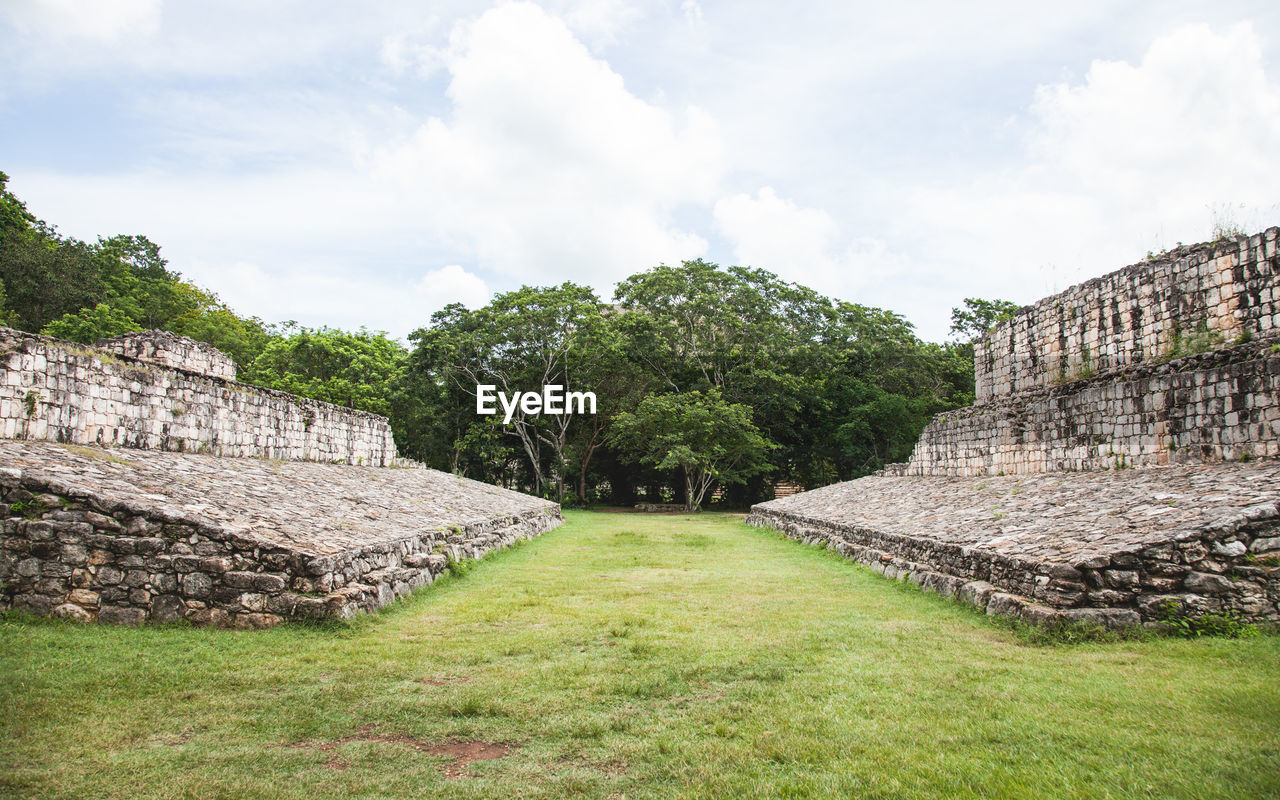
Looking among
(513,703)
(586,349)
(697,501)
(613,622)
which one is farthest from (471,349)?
(513,703)

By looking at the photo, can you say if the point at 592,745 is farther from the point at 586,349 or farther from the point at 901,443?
the point at 901,443

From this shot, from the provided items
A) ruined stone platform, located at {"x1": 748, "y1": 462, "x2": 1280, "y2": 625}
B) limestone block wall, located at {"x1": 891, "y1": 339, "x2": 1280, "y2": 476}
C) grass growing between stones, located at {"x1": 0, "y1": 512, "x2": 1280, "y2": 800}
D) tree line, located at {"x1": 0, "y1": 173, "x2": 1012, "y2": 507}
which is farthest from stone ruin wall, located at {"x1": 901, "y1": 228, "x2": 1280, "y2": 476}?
tree line, located at {"x1": 0, "y1": 173, "x2": 1012, "y2": 507}

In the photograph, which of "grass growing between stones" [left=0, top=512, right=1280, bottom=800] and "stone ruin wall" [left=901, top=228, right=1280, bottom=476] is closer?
"grass growing between stones" [left=0, top=512, right=1280, bottom=800]

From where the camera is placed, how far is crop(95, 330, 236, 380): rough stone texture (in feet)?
40.6

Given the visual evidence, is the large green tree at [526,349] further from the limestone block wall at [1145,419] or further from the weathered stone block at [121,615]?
the weathered stone block at [121,615]

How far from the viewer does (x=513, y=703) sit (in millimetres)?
4418

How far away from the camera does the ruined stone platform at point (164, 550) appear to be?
580 cm

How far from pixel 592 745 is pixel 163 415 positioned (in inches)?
383

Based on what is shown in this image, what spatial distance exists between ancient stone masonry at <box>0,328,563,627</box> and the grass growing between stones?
0.38 meters

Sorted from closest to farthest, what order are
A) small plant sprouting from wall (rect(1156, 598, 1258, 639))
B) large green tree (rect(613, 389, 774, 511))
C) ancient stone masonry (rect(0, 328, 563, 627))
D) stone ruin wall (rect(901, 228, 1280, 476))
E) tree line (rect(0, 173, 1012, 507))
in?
small plant sprouting from wall (rect(1156, 598, 1258, 639)) → ancient stone masonry (rect(0, 328, 563, 627)) → stone ruin wall (rect(901, 228, 1280, 476)) → large green tree (rect(613, 389, 774, 511)) → tree line (rect(0, 173, 1012, 507))

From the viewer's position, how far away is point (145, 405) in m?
10.1

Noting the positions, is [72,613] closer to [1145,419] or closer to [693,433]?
[1145,419]

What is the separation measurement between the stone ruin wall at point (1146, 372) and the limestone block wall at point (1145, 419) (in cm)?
2

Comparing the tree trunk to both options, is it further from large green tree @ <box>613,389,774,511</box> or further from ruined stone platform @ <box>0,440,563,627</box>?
ruined stone platform @ <box>0,440,563,627</box>
